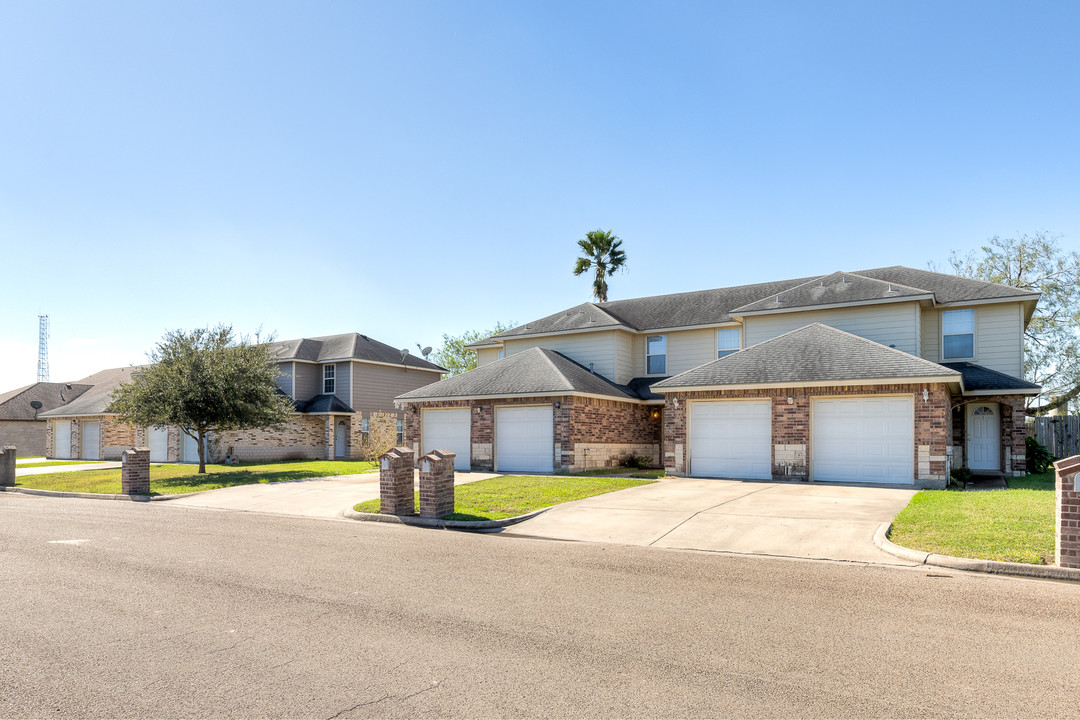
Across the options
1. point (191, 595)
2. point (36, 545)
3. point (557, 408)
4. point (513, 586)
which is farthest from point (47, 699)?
point (557, 408)

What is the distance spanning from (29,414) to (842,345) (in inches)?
1934

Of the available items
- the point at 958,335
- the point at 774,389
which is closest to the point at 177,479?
the point at 774,389

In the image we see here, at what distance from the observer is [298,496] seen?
17.3 metres

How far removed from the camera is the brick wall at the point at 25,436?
4453 cm

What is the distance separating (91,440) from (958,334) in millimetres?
42125

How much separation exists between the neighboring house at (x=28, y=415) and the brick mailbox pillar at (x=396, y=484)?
4081cm

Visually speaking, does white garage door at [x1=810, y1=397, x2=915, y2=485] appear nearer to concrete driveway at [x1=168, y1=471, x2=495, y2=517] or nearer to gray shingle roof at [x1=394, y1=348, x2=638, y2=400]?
gray shingle roof at [x1=394, y1=348, x2=638, y2=400]

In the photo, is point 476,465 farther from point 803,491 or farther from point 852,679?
point 852,679

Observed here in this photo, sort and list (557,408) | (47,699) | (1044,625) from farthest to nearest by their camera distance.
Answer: (557,408) < (1044,625) < (47,699)

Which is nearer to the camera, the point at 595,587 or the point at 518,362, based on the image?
the point at 595,587

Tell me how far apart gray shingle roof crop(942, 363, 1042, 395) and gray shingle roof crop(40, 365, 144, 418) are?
36009 millimetres

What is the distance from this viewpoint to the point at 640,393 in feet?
88.7

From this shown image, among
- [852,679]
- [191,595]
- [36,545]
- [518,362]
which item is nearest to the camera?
[852,679]

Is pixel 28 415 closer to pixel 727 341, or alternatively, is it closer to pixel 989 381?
pixel 727 341
